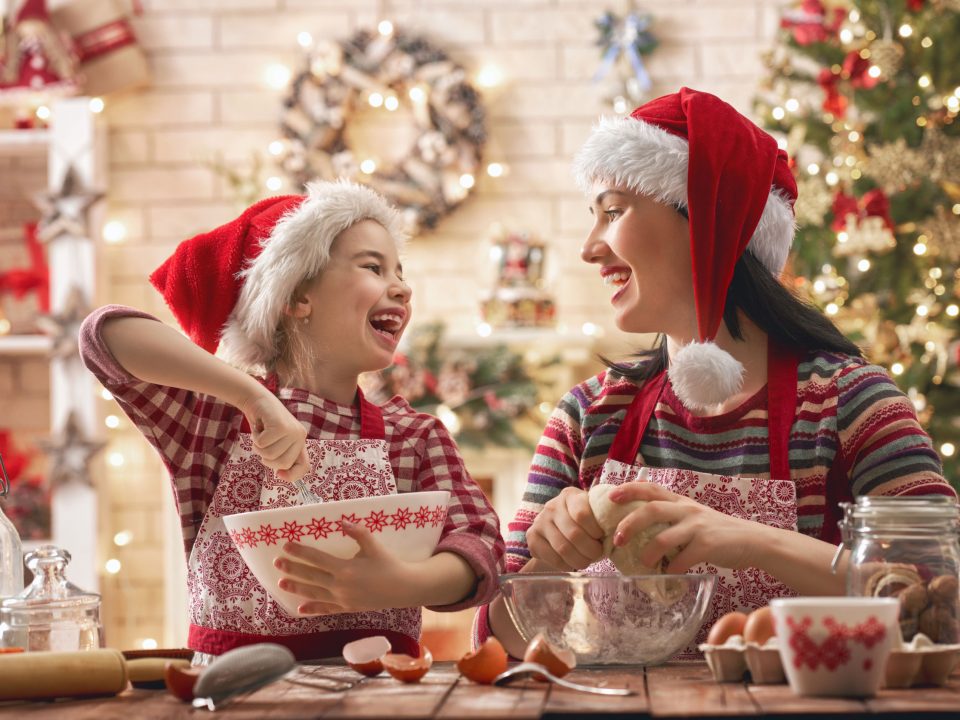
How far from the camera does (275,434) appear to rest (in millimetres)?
1174

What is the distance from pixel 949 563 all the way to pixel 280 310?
87 centimetres

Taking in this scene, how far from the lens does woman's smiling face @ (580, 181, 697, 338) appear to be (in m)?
1.43

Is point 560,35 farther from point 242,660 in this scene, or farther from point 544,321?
point 242,660

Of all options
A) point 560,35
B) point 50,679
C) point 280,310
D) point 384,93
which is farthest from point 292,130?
point 50,679

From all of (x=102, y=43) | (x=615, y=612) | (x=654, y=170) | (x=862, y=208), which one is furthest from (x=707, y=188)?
(x=102, y=43)

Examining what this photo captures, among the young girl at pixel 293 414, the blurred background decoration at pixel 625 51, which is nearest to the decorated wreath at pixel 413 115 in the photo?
the blurred background decoration at pixel 625 51

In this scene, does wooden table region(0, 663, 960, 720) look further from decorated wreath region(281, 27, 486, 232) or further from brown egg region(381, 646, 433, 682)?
decorated wreath region(281, 27, 486, 232)

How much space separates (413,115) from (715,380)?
275 centimetres

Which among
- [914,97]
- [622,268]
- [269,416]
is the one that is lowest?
[269,416]

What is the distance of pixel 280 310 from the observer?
154 cm

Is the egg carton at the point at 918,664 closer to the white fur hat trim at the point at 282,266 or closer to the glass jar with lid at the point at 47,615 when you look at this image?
the glass jar with lid at the point at 47,615

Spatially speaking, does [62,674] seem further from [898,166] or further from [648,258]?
[898,166]

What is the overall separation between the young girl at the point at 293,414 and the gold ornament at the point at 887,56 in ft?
6.28

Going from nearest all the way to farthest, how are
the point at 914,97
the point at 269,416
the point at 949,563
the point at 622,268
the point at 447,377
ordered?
the point at 949,563, the point at 269,416, the point at 622,268, the point at 914,97, the point at 447,377
